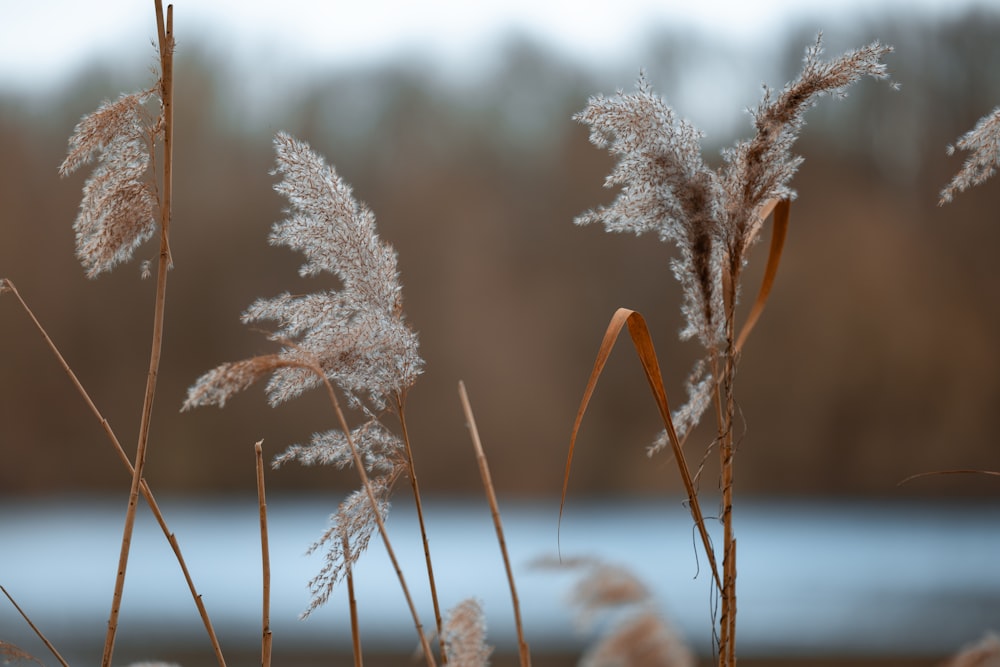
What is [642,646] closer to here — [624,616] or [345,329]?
[624,616]

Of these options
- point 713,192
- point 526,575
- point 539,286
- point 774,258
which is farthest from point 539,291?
point 713,192

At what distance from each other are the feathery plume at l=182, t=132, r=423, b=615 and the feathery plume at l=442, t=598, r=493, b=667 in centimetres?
8

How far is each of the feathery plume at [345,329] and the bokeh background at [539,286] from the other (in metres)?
6.18

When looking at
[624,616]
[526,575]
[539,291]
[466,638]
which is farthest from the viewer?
[539,291]

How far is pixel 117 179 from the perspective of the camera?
23.1 inches

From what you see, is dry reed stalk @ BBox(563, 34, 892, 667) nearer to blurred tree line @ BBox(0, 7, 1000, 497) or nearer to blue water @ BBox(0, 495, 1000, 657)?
blue water @ BBox(0, 495, 1000, 657)

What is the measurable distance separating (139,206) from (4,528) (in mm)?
7966

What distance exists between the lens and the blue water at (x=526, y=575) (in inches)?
155

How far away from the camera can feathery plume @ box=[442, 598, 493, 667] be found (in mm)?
500

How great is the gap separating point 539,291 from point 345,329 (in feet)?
22.4

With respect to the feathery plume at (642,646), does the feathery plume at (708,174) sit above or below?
above

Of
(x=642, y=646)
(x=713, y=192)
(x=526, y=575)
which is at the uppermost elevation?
(x=526, y=575)

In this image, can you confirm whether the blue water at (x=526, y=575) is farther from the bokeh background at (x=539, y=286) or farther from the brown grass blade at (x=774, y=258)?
the brown grass blade at (x=774, y=258)

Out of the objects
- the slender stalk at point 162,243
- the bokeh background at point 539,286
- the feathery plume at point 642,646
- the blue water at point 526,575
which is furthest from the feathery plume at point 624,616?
the bokeh background at point 539,286
